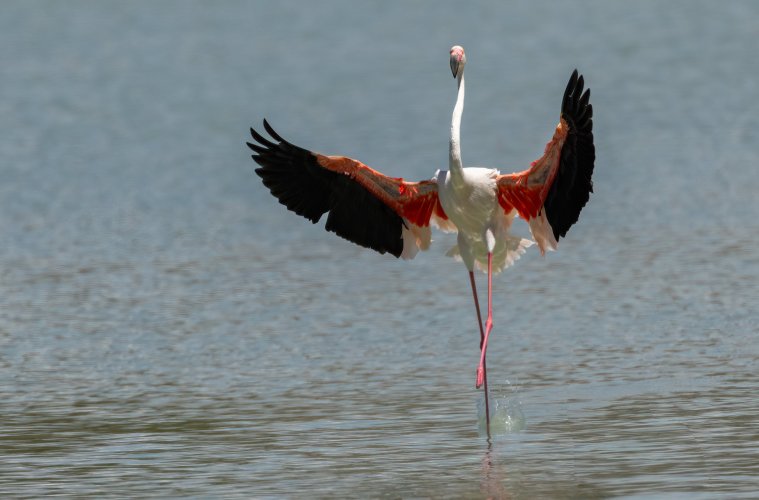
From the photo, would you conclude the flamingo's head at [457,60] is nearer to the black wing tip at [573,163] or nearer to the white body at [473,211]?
the white body at [473,211]

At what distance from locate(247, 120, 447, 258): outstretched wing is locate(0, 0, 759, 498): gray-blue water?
1.23 meters

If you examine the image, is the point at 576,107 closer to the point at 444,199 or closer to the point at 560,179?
the point at 560,179

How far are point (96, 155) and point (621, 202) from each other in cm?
1071

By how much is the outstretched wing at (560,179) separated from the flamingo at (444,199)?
1 cm

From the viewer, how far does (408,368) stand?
46.6ft

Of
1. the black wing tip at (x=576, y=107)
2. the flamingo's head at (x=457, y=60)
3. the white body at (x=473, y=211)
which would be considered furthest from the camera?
the flamingo's head at (x=457, y=60)

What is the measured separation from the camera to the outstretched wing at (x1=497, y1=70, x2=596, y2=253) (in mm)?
12070

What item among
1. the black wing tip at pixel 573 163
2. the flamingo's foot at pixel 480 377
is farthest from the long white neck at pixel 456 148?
the flamingo's foot at pixel 480 377

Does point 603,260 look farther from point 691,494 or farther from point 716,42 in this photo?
point 716,42

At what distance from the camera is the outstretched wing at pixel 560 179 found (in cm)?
1207

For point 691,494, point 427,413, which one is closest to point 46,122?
point 427,413

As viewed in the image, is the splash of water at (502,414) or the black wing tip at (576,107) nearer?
the splash of water at (502,414)

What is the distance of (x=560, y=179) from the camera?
42.3 feet

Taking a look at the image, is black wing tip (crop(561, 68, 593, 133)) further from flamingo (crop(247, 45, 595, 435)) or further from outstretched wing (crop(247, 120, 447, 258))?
outstretched wing (crop(247, 120, 447, 258))
